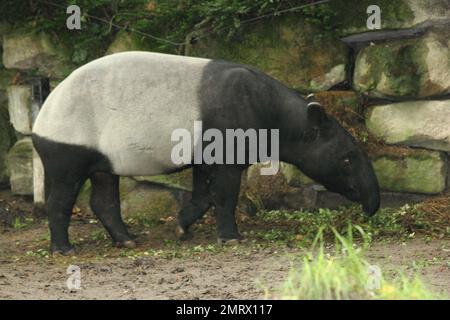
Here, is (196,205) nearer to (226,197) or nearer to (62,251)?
(226,197)

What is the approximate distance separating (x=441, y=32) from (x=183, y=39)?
8.76 ft

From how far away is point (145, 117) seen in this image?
7969mm

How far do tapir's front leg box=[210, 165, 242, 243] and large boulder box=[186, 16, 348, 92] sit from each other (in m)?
1.50

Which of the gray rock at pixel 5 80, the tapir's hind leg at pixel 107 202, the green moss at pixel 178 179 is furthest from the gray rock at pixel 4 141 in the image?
the tapir's hind leg at pixel 107 202

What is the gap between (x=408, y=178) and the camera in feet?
29.4

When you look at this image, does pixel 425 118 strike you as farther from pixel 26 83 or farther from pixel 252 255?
pixel 26 83

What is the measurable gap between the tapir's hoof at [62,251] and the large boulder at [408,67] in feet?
10.8

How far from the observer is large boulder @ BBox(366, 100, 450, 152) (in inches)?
346

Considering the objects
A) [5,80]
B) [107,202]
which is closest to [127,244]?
[107,202]

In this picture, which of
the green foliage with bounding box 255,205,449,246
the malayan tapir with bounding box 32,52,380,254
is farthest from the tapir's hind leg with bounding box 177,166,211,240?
the green foliage with bounding box 255,205,449,246

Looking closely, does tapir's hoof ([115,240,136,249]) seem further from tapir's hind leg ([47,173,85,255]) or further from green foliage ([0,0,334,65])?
green foliage ([0,0,334,65])

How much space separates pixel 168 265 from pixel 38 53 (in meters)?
3.75

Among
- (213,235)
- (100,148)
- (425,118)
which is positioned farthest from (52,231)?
(425,118)

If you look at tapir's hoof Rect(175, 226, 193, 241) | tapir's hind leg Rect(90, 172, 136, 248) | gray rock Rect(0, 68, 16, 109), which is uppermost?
gray rock Rect(0, 68, 16, 109)
